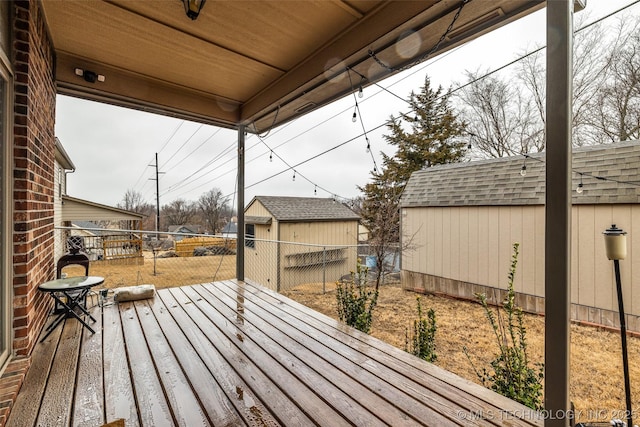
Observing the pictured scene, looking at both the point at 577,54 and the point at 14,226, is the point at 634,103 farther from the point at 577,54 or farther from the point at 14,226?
the point at 14,226

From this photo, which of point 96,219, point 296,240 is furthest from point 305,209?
point 96,219

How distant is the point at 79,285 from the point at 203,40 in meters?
2.22

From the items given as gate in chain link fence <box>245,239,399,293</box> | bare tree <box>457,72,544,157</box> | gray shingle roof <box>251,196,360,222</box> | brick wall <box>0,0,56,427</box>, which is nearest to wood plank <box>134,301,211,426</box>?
brick wall <box>0,0,56,427</box>

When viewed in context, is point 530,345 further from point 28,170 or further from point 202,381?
point 28,170

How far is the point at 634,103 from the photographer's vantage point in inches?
122

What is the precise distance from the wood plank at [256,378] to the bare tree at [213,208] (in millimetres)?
15224

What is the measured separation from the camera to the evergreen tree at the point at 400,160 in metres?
6.19

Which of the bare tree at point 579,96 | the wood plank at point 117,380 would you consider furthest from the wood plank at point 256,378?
the bare tree at point 579,96

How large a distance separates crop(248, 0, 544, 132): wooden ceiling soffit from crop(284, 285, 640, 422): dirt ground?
299cm

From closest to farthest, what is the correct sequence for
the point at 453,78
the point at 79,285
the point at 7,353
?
the point at 7,353 < the point at 79,285 < the point at 453,78

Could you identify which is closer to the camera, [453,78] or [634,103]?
[634,103]

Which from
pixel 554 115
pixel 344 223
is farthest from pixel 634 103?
pixel 344 223

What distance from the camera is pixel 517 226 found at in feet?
15.2

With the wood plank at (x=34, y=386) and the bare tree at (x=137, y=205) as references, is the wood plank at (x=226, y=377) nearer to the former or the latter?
the wood plank at (x=34, y=386)
